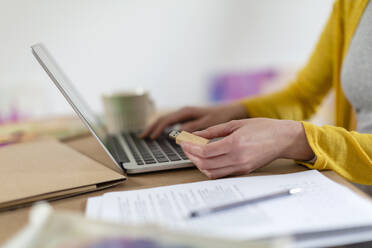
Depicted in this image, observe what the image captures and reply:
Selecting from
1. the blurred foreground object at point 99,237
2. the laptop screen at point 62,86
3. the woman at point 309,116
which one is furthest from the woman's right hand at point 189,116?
the blurred foreground object at point 99,237

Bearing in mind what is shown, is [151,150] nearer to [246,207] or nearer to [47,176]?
[47,176]

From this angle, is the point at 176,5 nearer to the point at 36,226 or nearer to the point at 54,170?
the point at 54,170

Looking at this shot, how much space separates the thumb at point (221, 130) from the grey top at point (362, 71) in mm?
380

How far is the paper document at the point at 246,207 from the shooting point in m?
0.35

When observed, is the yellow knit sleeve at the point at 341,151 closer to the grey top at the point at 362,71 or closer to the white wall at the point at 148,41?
the grey top at the point at 362,71

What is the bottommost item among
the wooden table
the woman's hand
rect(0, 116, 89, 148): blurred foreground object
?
rect(0, 116, 89, 148): blurred foreground object

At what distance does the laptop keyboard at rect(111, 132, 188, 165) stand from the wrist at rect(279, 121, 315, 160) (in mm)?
155

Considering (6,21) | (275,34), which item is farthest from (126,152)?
(275,34)

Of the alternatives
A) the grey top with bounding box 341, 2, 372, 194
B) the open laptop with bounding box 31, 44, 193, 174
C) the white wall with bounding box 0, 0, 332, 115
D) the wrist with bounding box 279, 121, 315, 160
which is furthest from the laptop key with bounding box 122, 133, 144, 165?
the white wall with bounding box 0, 0, 332, 115

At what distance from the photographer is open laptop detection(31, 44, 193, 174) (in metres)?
0.56

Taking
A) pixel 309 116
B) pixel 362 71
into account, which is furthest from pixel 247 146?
pixel 309 116

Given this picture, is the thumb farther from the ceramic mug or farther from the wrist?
the ceramic mug

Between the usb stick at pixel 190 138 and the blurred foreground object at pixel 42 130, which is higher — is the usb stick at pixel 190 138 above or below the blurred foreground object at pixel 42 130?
above

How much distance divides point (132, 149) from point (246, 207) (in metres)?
0.35
